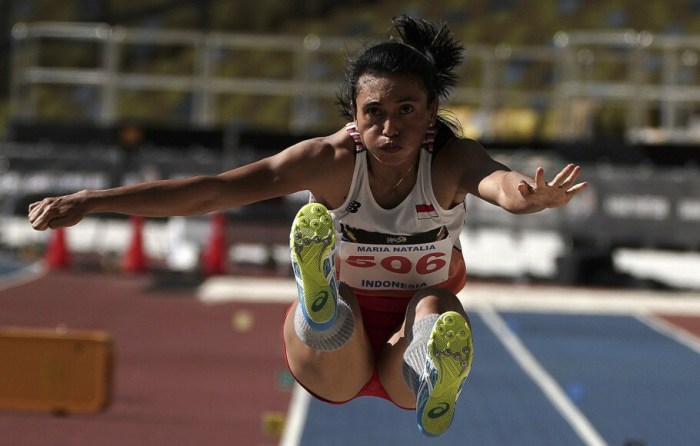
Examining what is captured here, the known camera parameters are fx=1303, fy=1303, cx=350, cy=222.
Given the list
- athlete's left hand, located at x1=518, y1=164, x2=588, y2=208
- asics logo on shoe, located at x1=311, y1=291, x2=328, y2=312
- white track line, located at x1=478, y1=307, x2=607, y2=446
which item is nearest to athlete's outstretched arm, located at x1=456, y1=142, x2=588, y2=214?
athlete's left hand, located at x1=518, y1=164, x2=588, y2=208

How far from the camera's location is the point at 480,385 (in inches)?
414

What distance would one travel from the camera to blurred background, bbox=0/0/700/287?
16297 mm

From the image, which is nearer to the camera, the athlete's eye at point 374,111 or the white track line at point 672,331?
the athlete's eye at point 374,111

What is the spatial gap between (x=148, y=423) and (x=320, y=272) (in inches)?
171

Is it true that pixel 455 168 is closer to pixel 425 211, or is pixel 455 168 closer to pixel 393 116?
pixel 425 211

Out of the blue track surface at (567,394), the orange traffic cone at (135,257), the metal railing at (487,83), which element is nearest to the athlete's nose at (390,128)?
the blue track surface at (567,394)

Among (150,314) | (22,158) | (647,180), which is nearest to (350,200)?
(150,314)

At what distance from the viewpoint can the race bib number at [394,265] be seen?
213 inches

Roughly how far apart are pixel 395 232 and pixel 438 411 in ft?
2.45

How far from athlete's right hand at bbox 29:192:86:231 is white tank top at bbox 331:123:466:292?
1094 mm

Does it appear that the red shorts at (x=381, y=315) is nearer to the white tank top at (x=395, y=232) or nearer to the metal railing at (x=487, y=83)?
the white tank top at (x=395, y=232)

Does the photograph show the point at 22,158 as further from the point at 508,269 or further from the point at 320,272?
the point at 320,272

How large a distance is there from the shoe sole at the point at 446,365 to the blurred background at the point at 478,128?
8.23 meters

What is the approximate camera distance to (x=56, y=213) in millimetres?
4879
